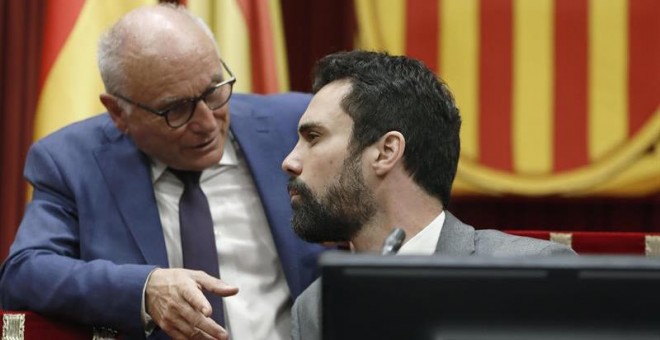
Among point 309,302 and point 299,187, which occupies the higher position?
point 299,187

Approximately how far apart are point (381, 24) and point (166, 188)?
76 cm

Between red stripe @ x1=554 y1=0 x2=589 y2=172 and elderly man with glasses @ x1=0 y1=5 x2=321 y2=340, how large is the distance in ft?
2.38

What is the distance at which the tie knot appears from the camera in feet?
7.23

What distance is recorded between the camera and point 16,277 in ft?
6.75

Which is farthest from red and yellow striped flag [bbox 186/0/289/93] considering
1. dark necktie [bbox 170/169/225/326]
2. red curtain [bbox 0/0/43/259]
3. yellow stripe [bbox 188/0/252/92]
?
dark necktie [bbox 170/169/225/326]

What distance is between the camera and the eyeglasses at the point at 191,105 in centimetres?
216

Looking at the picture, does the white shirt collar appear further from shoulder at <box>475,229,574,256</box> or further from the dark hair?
shoulder at <box>475,229,574,256</box>

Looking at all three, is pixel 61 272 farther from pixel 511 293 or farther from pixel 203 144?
pixel 511 293

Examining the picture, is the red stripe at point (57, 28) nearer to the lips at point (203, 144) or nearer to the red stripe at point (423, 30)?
the lips at point (203, 144)

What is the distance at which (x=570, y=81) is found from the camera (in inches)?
105

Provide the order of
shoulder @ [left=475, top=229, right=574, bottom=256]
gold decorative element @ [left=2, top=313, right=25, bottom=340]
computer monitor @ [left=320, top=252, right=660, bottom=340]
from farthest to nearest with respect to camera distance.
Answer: gold decorative element @ [left=2, top=313, right=25, bottom=340] < shoulder @ [left=475, top=229, right=574, bottom=256] < computer monitor @ [left=320, top=252, right=660, bottom=340]

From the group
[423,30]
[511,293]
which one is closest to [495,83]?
[423,30]

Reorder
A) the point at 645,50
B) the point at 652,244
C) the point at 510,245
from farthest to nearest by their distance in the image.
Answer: the point at 645,50 → the point at 652,244 → the point at 510,245

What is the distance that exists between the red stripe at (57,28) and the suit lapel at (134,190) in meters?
0.48
